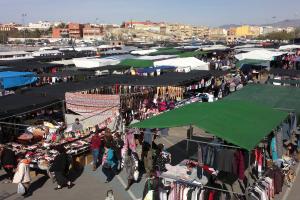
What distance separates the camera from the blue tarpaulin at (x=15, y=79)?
19.5 meters

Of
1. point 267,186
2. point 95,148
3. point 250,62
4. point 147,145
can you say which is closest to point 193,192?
point 267,186

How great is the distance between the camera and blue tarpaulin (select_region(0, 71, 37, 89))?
19.5m

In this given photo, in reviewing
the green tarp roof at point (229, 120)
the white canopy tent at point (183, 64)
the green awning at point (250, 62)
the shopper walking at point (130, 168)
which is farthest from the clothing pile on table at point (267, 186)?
the green awning at point (250, 62)

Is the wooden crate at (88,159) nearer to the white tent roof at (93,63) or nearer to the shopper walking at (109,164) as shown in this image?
the shopper walking at (109,164)

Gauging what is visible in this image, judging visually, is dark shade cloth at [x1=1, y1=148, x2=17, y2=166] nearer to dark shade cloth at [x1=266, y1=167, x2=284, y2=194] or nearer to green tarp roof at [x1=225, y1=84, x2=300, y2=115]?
dark shade cloth at [x1=266, y1=167, x2=284, y2=194]

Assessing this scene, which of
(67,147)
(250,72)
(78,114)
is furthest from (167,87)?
(250,72)

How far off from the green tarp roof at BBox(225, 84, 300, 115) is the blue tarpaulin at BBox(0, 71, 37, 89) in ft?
38.4

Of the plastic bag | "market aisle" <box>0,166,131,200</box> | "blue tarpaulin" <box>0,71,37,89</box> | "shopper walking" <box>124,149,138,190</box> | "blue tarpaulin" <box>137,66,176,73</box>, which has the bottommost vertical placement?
"market aisle" <box>0,166,131,200</box>

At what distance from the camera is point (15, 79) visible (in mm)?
20188

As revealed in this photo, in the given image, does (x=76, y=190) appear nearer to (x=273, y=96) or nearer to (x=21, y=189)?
(x=21, y=189)

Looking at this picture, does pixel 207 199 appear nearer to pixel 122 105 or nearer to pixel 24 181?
pixel 24 181

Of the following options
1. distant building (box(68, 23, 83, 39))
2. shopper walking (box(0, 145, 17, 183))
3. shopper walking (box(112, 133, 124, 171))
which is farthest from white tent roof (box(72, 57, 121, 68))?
distant building (box(68, 23, 83, 39))

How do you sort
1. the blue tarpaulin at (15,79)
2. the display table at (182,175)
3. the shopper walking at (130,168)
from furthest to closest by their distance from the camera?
the blue tarpaulin at (15,79)
the shopper walking at (130,168)
the display table at (182,175)

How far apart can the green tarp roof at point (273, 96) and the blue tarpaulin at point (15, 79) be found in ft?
38.4
